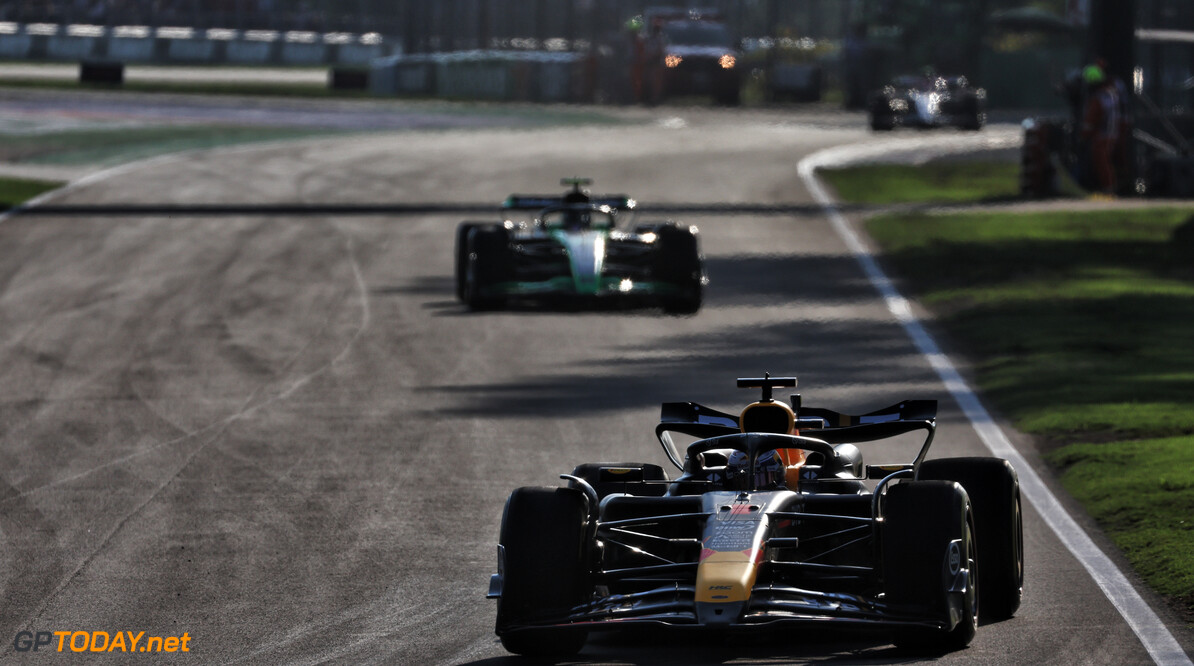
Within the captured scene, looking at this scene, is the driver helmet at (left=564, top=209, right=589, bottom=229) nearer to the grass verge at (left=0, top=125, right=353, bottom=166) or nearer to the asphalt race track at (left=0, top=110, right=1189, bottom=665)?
the asphalt race track at (left=0, top=110, right=1189, bottom=665)

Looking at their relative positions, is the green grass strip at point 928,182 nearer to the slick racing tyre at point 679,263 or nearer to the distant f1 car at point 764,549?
the slick racing tyre at point 679,263

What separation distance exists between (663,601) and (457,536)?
9.83ft

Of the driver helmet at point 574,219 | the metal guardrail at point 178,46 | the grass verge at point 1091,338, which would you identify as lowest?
the metal guardrail at point 178,46

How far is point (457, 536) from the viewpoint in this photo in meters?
10.7

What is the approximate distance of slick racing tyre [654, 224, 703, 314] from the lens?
19453 mm

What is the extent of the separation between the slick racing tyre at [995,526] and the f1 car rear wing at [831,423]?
16.0 inches

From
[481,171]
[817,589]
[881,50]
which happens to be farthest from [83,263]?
[881,50]

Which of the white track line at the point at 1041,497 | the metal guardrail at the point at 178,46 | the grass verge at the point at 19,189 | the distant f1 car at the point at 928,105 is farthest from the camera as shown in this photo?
the metal guardrail at the point at 178,46

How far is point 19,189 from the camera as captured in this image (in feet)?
105

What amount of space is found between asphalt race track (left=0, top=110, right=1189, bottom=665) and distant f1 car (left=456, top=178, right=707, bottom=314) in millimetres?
325

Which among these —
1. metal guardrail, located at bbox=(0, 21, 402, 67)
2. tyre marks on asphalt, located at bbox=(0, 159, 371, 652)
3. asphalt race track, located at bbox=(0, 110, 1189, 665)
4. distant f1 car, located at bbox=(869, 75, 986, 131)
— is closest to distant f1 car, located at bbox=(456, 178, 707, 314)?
asphalt race track, located at bbox=(0, 110, 1189, 665)

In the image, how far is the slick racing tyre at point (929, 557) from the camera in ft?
25.9

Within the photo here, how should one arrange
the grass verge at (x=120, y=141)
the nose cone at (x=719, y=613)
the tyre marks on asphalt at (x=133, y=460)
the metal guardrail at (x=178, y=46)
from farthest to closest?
the metal guardrail at (x=178, y=46)
the grass verge at (x=120, y=141)
the tyre marks on asphalt at (x=133, y=460)
the nose cone at (x=719, y=613)

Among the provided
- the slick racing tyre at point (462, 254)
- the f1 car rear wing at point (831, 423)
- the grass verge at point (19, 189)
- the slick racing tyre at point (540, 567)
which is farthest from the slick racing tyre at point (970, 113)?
the slick racing tyre at point (540, 567)
